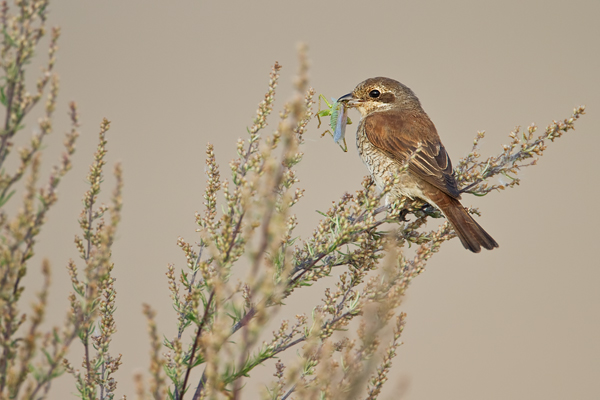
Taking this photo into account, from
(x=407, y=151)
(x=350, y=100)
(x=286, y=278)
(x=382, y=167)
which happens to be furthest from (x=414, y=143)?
(x=286, y=278)

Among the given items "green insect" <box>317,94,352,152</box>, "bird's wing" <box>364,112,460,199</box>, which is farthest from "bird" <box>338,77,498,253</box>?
"green insect" <box>317,94,352,152</box>

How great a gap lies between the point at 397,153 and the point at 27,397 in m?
2.92

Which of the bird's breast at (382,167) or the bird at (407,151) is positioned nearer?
the bird at (407,151)

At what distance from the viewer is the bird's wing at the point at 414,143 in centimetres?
336

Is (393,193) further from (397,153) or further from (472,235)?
(472,235)

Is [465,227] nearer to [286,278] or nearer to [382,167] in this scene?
[382,167]

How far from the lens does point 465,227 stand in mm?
3021

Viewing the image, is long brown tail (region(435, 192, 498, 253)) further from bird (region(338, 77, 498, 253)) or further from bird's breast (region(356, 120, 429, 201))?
bird's breast (region(356, 120, 429, 201))

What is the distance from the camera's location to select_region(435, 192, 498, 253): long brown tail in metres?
2.96

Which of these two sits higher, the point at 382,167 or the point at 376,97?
the point at 376,97

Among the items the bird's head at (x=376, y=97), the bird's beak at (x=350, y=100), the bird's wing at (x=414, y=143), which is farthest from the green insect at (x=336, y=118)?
the bird's head at (x=376, y=97)

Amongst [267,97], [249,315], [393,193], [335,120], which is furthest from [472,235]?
[249,315]

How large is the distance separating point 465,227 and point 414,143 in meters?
0.89

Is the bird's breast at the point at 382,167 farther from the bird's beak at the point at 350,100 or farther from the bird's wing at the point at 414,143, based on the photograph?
the bird's beak at the point at 350,100
